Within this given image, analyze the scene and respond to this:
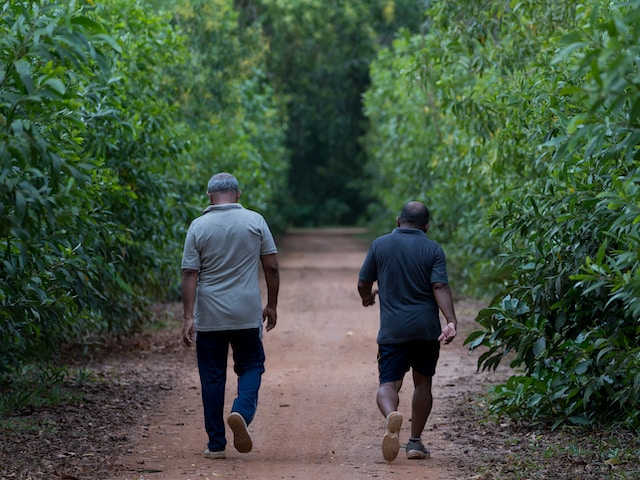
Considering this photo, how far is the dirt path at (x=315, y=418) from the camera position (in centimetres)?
722

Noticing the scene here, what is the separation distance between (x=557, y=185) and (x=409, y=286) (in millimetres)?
1719

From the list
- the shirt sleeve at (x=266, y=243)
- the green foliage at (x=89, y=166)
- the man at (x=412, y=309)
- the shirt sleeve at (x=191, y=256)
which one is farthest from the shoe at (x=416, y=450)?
the green foliage at (x=89, y=166)

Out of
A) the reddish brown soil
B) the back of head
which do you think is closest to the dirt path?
the reddish brown soil

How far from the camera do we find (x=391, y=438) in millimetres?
7211

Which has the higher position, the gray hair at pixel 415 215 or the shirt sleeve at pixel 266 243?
the gray hair at pixel 415 215

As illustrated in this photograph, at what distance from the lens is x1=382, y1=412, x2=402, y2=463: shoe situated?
23.4ft

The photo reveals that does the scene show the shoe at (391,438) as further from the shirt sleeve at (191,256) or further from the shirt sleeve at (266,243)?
the shirt sleeve at (191,256)

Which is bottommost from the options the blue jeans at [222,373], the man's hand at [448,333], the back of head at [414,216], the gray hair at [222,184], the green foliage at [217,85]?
the blue jeans at [222,373]

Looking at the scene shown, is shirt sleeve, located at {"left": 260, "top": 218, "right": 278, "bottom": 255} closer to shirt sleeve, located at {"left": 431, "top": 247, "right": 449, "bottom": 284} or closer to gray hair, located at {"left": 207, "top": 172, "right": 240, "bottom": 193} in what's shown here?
gray hair, located at {"left": 207, "top": 172, "right": 240, "bottom": 193}

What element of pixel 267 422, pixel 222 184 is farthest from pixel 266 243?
pixel 267 422

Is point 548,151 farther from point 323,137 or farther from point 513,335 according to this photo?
point 323,137

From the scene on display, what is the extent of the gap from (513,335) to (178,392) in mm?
3987

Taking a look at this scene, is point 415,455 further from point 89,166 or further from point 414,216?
point 89,166

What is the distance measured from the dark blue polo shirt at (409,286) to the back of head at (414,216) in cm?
11
